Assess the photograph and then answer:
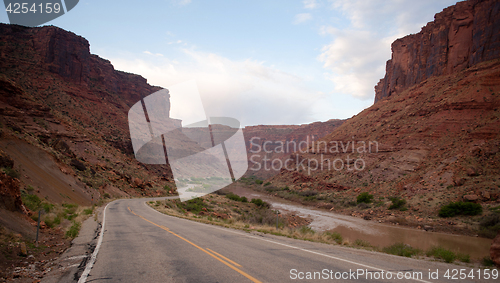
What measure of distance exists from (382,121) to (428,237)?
3732 cm

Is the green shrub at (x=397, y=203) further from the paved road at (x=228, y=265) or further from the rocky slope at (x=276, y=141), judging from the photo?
the rocky slope at (x=276, y=141)

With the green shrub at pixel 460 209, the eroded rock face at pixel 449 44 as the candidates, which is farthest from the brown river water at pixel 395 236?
the eroded rock face at pixel 449 44

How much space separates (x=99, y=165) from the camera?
37.2 metres

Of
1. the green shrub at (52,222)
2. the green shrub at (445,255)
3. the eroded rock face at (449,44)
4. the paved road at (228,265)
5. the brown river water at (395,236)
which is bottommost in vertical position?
the brown river water at (395,236)

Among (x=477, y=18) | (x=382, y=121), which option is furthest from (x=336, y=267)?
(x=477, y=18)

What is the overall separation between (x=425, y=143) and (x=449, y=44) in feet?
87.0

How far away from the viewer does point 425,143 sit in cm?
3847

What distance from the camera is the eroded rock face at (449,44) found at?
1695 inches

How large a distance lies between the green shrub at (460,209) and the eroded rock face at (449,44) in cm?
3493

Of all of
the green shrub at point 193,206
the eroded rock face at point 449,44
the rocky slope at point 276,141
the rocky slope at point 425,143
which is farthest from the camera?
the rocky slope at point 276,141

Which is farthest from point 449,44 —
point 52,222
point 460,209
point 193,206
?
point 52,222

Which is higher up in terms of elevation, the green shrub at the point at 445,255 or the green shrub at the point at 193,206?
the green shrub at the point at 445,255

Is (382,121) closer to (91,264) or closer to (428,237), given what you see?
(428,237)

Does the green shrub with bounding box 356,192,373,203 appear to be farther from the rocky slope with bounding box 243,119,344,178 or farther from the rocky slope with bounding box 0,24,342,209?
the rocky slope with bounding box 243,119,344,178
